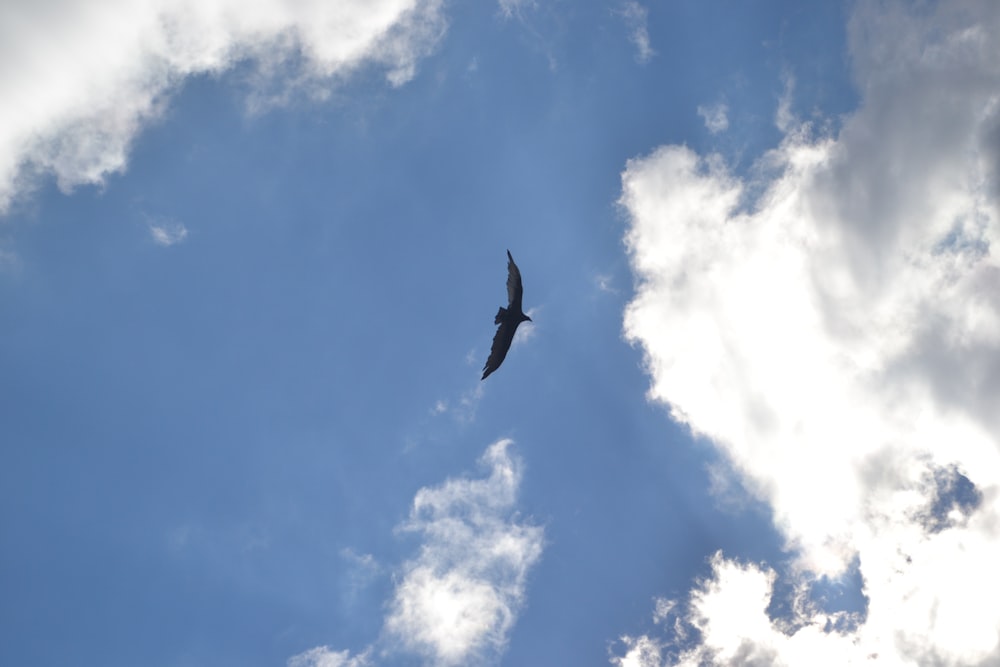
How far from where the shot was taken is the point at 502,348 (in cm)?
6744

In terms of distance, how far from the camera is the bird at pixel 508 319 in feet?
216

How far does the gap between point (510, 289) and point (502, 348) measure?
484 cm

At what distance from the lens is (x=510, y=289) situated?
6569cm

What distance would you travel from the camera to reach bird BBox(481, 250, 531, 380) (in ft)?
216

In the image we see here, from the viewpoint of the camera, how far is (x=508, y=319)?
6656 centimetres
